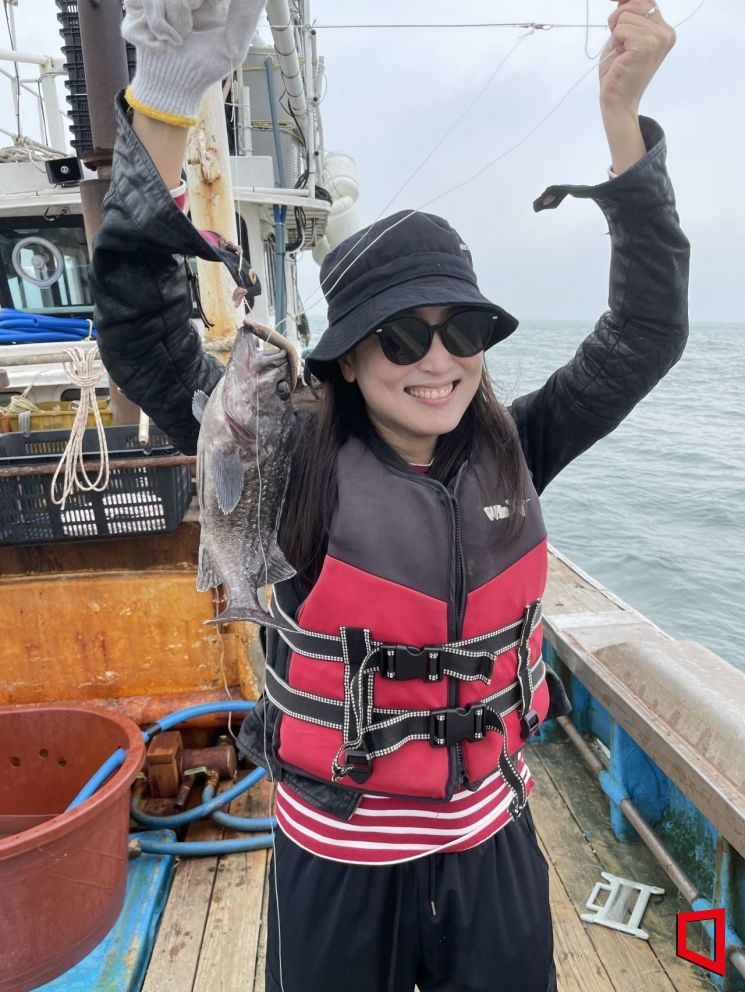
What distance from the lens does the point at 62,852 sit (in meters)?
2.28

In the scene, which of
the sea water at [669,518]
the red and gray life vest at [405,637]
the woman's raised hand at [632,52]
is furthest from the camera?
the sea water at [669,518]

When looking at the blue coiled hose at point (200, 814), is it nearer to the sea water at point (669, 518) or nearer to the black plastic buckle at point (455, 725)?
the black plastic buckle at point (455, 725)

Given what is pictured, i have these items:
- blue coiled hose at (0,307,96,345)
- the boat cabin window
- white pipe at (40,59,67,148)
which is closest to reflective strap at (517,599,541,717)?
blue coiled hose at (0,307,96,345)

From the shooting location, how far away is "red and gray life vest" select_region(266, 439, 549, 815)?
151 cm

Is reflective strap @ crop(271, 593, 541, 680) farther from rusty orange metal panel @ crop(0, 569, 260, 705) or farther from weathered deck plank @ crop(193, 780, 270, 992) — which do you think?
rusty orange metal panel @ crop(0, 569, 260, 705)

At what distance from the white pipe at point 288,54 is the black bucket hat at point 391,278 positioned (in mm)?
4404

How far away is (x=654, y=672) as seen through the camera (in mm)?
2846

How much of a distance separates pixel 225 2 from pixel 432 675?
141cm

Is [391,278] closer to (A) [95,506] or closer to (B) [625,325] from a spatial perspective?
(B) [625,325]

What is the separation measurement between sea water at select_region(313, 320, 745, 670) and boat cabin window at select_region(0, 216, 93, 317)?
540 centimetres

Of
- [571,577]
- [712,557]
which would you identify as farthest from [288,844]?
[712,557]

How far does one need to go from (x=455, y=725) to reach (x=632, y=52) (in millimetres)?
1543

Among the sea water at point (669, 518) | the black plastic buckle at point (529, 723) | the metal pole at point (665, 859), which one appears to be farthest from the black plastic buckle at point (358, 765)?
the sea water at point (669, 518)

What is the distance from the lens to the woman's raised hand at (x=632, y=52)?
141 centimetres
